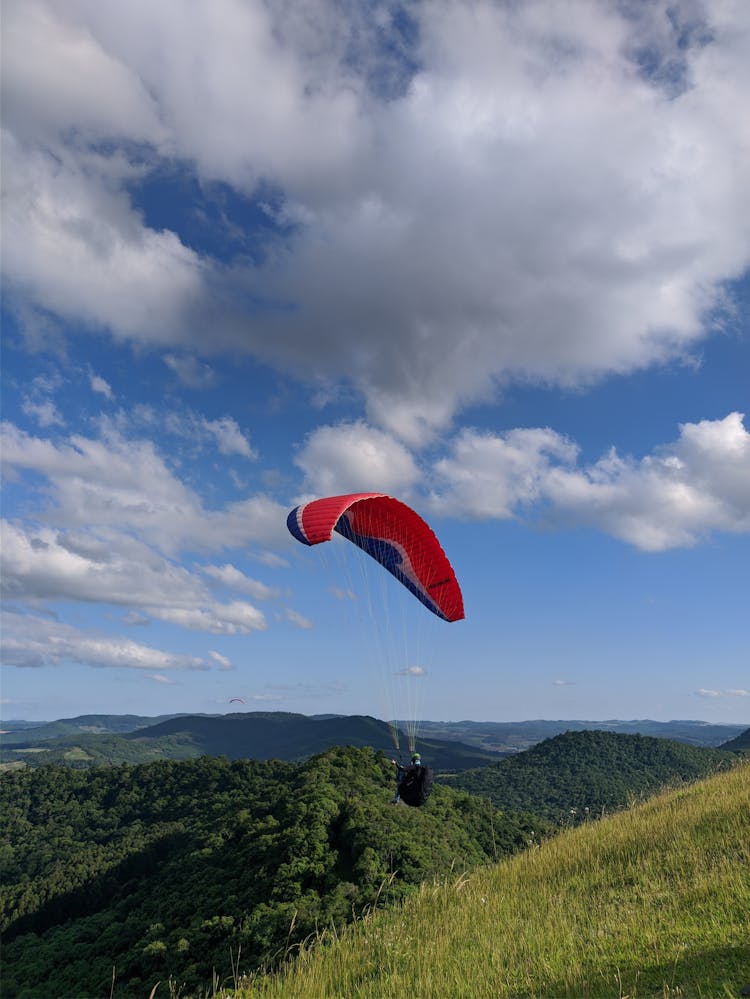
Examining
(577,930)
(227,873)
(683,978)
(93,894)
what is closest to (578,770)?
→ (93,894)

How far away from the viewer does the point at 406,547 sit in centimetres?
1894

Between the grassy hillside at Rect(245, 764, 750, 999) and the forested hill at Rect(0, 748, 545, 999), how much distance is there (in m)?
2.29

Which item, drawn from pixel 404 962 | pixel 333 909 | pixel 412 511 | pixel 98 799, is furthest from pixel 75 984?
pixel 98 799

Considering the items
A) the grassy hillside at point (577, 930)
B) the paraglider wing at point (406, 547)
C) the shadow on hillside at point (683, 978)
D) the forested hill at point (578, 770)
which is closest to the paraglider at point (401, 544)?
the paraglider wing at point (406, 547)

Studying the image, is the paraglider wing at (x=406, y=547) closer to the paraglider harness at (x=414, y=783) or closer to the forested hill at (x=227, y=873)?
the paraglider harness at (x=414, y=783)

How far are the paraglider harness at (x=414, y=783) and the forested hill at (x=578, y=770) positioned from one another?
429ft

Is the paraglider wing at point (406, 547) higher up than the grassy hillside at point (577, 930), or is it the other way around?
the paraglider wing at point (406, 547)

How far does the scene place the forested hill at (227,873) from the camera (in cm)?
4212

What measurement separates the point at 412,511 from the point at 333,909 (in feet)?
106

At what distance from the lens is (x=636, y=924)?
637 cm

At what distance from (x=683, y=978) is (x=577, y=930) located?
1784 mm

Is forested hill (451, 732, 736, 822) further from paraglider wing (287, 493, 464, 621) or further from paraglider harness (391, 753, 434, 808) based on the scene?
paraglider harness (391, 753, 434, 808)

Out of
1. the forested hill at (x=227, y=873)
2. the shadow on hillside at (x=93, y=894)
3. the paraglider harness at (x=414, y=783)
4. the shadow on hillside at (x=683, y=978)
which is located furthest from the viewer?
the shadow on hillside at (x=93, y=894)

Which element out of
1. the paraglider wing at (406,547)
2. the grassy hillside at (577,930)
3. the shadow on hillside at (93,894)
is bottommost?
the shadow on hillside at (93,894)
